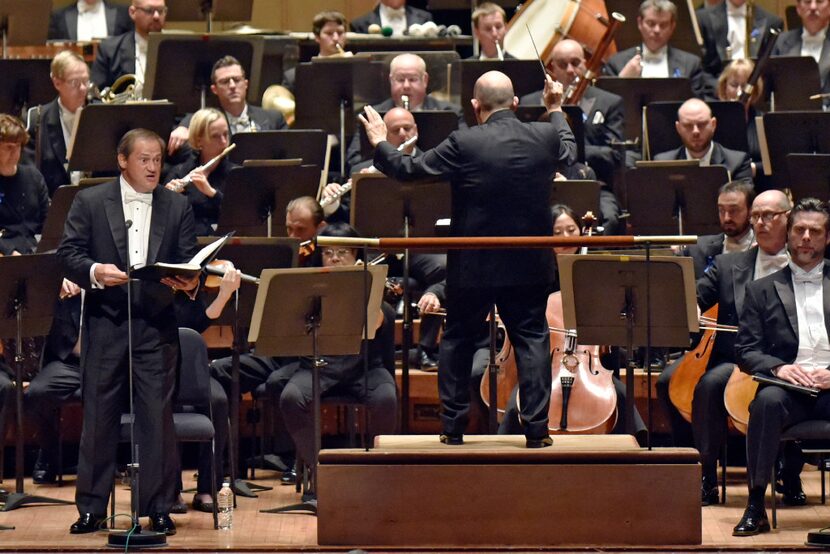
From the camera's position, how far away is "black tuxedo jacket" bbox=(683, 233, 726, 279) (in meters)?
6.69

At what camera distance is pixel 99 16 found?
935 centimetres

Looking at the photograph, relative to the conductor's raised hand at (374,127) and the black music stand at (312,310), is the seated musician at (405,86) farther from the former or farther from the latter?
the conductor's raised hand at (374,127)

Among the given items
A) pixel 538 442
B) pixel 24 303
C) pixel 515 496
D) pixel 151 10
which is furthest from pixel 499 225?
pixel 151 10

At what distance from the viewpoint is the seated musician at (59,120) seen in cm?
762

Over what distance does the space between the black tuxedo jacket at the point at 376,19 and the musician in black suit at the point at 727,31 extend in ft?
5.45

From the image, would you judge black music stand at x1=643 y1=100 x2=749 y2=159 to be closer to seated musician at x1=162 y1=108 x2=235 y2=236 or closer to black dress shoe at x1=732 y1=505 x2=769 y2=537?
seated musician at x1=162 y1=108 x2=235 y2=236

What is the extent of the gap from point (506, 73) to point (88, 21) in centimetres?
288

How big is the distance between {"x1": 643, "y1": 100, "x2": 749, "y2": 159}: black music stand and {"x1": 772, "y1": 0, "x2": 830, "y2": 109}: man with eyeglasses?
1.05 metres

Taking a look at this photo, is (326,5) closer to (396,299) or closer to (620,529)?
(396,299)

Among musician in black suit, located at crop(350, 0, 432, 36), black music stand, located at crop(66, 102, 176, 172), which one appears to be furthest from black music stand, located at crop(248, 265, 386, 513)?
musician in black suit, located at crop(350, 0, 432, 36)

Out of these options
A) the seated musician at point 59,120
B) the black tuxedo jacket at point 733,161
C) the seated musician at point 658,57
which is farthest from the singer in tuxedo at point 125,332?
the seated musician at point 658,57

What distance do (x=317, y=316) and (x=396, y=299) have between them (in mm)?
1412

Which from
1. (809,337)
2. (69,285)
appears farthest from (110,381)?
(809,337)

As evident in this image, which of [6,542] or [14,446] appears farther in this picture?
[14,446]
